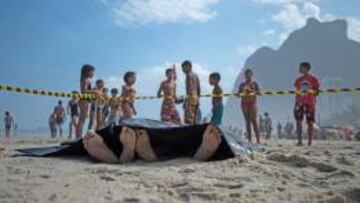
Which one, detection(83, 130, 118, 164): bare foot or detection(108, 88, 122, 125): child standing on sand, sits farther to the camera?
detection(108, 88, 122, 125): child standing on sand

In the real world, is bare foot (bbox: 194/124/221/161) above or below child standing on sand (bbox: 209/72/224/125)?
below

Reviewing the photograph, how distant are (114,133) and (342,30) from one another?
481 ft

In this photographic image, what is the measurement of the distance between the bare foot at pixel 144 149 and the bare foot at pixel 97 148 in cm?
25

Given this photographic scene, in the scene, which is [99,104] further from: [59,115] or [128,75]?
[59,115]

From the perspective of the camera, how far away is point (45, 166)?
13.6 feet

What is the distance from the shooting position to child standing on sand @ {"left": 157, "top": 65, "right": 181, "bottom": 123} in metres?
9.42

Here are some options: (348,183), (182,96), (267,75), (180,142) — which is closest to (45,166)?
(180,142)

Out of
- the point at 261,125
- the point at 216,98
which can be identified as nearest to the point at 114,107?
the point at 216,98

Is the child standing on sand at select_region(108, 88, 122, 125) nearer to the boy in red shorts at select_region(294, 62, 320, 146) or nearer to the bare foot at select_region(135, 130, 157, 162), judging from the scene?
the boy in red shorts at select_region(294, 62, 320, 146)

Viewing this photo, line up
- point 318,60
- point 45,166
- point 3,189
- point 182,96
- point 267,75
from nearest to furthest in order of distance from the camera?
point 3,189, point 45,166, point 182,96, point 318,60, point 267,75

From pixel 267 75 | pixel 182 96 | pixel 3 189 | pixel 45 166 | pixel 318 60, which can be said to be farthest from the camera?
pixel 267 75

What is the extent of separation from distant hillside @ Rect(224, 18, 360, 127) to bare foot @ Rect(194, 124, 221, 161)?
106514mm

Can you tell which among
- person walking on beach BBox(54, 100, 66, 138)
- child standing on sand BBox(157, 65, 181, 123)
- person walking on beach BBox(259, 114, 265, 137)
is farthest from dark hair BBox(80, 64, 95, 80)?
person walking on beach BBox(259, 114, 265, 137)

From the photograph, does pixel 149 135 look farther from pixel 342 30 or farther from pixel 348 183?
pixel 342 30
